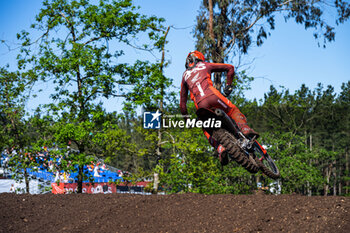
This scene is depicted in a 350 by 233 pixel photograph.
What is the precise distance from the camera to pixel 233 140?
5.59m

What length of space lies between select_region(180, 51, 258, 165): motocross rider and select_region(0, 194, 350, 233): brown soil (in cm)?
182

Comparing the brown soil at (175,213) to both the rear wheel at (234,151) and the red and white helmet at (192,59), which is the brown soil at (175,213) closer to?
the rear wheel at (234,151)

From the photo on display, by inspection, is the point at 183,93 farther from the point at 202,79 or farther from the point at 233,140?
the point at 233,140

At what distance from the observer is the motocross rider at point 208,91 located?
562 centimetres

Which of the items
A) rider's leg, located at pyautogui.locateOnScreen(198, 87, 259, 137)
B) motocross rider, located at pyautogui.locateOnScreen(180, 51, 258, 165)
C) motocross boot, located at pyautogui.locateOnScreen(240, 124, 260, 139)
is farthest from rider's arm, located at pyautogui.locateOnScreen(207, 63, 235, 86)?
motocross boot, located at pyautogui.locateOnScreen(240, 124, 260, 139)

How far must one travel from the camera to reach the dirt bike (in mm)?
5363

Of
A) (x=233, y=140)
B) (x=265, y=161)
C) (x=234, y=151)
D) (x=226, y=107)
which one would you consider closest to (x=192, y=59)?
(x=226, y=107)

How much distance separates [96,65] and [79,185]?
191 inches

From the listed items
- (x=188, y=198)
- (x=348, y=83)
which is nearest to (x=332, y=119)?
(x=348, y=83)

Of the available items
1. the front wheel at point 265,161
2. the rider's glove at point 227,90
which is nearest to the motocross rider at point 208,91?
the rider's glove at point 227,90

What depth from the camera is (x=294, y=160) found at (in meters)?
12.6

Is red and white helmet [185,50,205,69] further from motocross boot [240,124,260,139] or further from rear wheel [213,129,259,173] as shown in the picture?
motocross boot [240,124,260,139]

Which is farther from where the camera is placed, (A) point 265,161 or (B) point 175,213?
(B) point 175,213

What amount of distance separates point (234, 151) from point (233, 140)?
0.87 feet
